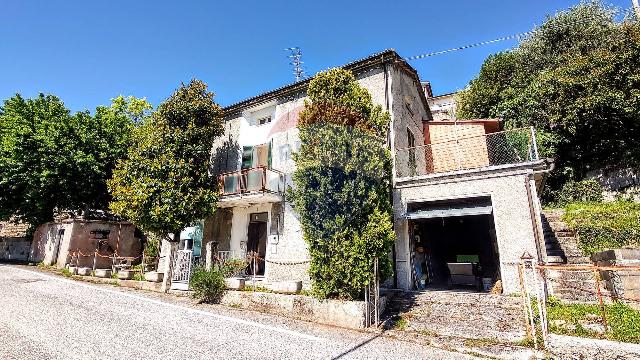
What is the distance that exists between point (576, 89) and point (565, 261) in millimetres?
12940

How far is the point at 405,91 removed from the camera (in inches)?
555

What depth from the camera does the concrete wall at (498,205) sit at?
9273mm

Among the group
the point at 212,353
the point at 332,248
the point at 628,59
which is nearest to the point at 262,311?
the point at 332,248

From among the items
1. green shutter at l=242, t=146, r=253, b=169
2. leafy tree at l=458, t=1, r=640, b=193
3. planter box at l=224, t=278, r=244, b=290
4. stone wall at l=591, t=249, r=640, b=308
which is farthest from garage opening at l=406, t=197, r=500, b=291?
leafy tree at l=458, t=1, r=640, b=193

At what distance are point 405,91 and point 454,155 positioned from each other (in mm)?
3565

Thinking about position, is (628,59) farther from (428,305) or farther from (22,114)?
(22,114)

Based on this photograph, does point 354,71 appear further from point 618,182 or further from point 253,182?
point 618,182

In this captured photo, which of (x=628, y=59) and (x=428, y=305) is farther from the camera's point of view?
(x=628, y=59)

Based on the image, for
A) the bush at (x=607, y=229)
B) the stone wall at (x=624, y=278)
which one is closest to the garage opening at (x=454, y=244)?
the stone wall at (x=624, y=278)

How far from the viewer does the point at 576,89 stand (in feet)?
62.1

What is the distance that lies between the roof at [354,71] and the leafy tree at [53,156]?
10460 millimetres

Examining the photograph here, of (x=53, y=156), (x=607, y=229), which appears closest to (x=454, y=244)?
(x=607, y=229)

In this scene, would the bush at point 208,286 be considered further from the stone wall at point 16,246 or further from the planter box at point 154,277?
the stone wall at point 16,246

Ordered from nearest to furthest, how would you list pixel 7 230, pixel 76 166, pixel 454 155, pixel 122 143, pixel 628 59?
pixel 454 155, pixel 628 59, pixel 76 166, pixel 122 143, pixel 7 230
